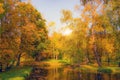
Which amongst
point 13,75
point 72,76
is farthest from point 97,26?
point 13,75

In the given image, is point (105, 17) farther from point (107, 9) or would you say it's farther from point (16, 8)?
point (16, 8)

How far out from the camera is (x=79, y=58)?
77750mm

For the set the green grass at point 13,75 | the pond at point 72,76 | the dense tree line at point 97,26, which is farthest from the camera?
the dense tree line at point 97,26

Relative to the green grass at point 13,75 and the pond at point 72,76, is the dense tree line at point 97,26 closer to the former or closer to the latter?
the pond at point 72,76

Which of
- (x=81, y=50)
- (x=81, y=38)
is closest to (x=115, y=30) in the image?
(x=81, y=38)

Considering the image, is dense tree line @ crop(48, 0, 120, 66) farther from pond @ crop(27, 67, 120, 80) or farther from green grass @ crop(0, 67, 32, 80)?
green grass @ crop(0, 67, 32, 80)

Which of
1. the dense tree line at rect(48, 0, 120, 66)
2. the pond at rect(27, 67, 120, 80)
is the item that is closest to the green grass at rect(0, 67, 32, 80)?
the pond at rect(27, 67, 120, 80)

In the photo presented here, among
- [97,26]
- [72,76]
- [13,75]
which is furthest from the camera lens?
[97,26]

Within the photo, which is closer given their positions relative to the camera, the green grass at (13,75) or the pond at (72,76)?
the green grass at (13,75)

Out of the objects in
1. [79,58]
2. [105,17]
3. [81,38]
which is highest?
[105,17]

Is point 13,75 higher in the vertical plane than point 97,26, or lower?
lower

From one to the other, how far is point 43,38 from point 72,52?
11715mm

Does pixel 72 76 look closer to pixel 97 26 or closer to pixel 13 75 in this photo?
pixel 13 75

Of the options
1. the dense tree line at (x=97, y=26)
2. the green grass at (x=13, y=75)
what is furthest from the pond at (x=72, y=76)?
the dense tree line at (x=97, y=26)
